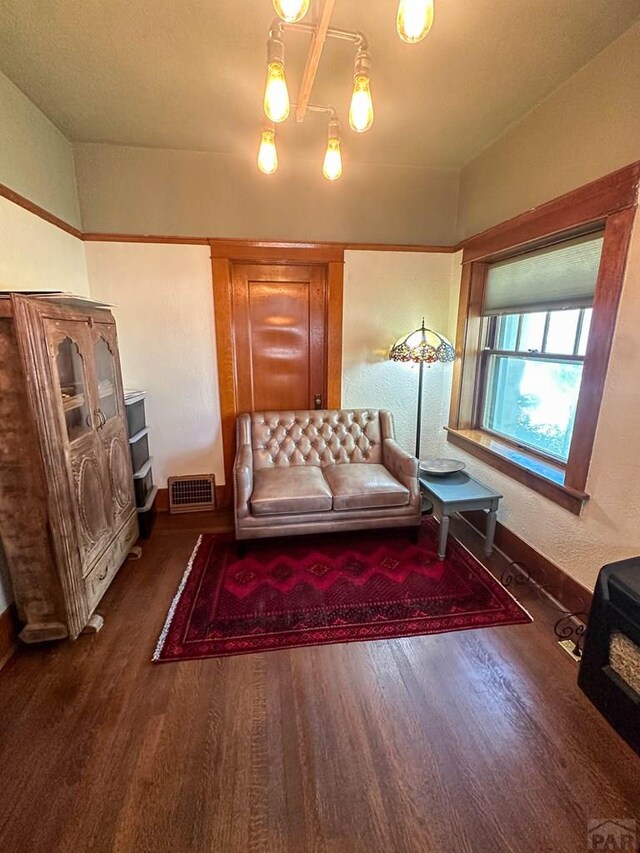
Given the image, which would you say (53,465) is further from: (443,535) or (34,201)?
(443,535)

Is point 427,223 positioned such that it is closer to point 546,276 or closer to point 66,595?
point 546,276

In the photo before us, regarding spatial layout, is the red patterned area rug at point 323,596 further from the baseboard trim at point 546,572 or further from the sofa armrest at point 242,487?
the sofa armrest at point 242,487

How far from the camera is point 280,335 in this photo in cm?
326

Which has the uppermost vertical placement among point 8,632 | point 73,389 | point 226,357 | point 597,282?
point 597,282

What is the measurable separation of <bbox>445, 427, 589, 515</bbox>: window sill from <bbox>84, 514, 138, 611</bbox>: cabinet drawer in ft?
8.58

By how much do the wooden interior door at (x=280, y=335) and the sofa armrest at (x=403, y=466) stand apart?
0.79 meters

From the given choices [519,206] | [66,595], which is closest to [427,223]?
[519,206]

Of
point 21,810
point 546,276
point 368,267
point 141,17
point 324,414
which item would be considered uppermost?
point 141,17

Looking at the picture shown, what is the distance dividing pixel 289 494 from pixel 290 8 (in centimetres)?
219

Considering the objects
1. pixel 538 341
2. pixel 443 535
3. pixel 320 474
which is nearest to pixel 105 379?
pixel 320 474

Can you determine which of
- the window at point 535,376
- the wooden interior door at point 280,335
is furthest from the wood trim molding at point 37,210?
the window at point 535,376

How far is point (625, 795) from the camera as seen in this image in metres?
1.24

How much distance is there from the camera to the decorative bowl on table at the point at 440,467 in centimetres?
279

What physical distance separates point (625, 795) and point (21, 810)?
6.59 ft
